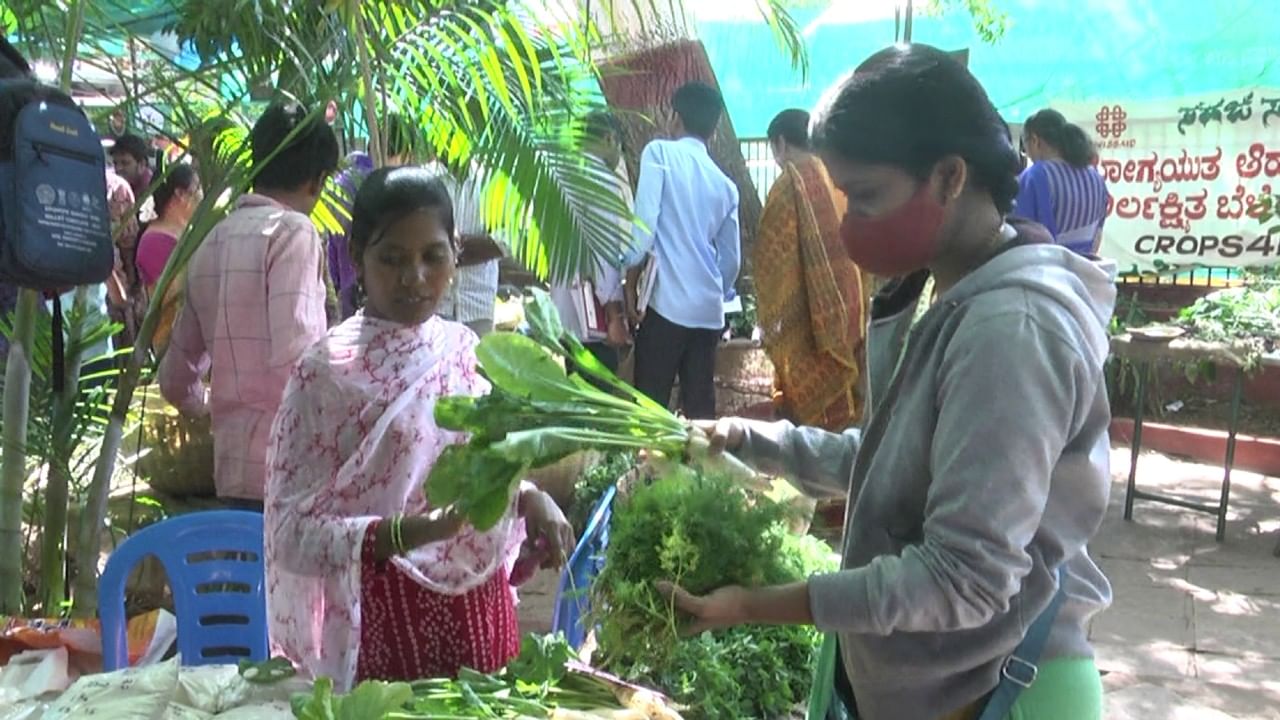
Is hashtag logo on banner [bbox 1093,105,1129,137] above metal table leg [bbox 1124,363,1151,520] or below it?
above

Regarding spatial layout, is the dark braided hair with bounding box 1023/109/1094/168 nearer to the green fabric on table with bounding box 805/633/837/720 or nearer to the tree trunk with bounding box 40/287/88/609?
the tree trunk with bounding box 40/287/88/609

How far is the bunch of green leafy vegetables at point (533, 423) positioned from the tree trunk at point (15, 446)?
191cm

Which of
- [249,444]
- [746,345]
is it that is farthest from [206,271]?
[746,345]

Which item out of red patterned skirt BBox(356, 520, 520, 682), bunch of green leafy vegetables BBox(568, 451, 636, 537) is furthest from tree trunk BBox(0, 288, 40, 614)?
bunch of green leafy vegetables BBox(568, 451, 636, 537)

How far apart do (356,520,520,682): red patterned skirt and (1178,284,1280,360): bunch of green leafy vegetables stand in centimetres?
460

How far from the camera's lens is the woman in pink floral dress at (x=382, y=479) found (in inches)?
82.3

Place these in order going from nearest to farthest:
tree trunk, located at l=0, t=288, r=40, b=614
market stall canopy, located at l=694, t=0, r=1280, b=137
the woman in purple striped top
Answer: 1. tree trunk, located at l=0, t=288, r=40, b=614
2. the woman in purple striped top
3. market stall canopy, located at l=694, t=0, r=1280, b=137

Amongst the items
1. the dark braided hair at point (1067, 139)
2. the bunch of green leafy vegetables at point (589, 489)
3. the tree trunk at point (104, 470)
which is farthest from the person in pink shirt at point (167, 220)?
the dark braided hair at point (1067, 139)

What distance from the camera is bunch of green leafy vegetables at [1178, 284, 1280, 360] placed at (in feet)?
17.9

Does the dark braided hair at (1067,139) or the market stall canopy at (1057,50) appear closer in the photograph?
the dark braided hair at (1067,139)

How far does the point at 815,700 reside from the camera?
67.5 inches

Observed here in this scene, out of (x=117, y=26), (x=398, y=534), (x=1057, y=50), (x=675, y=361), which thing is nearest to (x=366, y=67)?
(x=117, y=26)

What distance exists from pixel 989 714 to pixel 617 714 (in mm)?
591

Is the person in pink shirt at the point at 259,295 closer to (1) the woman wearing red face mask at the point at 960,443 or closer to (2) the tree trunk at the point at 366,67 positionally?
(2) the tree trunk at the point at 366,67
